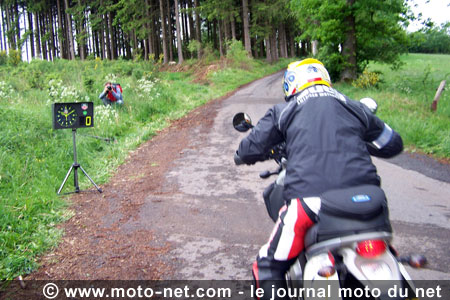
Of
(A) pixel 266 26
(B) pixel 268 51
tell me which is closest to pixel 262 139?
(A) pixel 266 26

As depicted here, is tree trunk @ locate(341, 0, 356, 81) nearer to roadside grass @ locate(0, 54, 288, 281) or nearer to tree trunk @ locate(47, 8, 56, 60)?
roadside grass @ locate(0, 54, 288, 281)

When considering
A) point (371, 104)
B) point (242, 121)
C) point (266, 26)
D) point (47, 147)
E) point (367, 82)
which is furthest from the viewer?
point (266, 26)

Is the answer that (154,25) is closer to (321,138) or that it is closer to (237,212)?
(237,212)

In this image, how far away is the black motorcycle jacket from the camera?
2211 mm

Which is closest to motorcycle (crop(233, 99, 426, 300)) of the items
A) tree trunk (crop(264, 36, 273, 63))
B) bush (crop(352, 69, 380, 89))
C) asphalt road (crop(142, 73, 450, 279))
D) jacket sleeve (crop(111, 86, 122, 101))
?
asphalt road (crop(142, 73, 450, 279))

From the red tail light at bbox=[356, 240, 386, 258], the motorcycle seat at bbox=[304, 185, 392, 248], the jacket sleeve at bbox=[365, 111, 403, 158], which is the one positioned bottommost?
the red tail light at bbox=[356, 240, 386, 258]

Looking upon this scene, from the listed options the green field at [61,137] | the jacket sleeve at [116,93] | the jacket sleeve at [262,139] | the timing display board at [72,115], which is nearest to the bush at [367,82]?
the green field at [61,137]

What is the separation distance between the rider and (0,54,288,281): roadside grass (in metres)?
3.20

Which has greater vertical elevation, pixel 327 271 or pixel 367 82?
pixel 367 82

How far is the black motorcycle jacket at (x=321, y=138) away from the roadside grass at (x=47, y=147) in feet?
11.1

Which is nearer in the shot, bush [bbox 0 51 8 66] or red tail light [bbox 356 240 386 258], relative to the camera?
red tail light [bbox 356 240 386 258]

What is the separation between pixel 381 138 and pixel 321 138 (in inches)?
29.7

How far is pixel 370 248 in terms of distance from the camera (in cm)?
204

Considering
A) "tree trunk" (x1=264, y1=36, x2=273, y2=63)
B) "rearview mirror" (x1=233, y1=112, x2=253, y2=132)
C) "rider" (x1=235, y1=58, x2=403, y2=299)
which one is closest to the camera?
"rider" (x1=235, y1=58, x2=403, y2=299)
